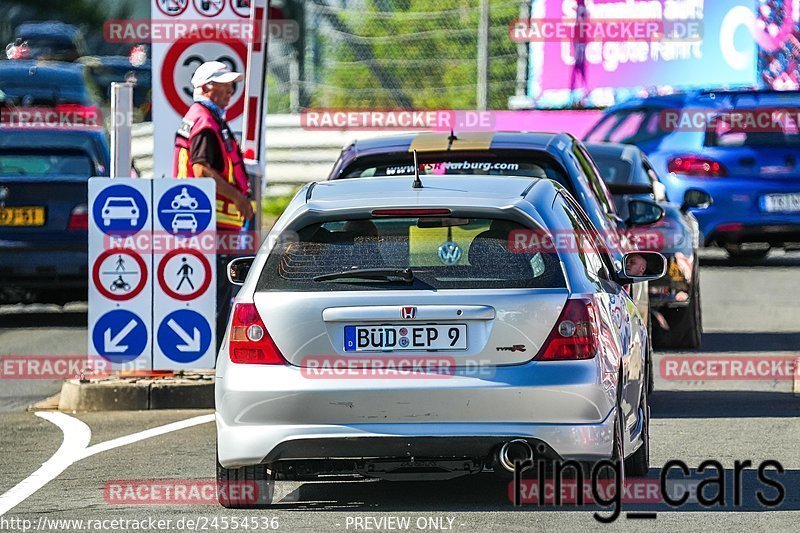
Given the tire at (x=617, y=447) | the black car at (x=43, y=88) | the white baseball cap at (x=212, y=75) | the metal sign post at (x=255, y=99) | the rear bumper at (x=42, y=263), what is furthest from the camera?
the black car at (x=43, y=88)

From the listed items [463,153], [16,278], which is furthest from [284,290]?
[16,278]

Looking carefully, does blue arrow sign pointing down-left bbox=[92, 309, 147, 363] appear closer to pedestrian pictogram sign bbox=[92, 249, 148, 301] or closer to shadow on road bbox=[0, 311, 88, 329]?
pedestrian pictogram sign bbox=[92, 249, 148, 301]

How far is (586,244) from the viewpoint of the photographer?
8.01 m

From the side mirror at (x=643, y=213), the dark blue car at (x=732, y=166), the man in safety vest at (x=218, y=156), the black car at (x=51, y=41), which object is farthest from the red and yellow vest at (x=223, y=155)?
the black car at (x=51, y=41)

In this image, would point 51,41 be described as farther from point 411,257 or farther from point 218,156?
point 411,257

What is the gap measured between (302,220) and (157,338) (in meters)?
3.67

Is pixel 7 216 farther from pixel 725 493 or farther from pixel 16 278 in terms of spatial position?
pixel 725 493

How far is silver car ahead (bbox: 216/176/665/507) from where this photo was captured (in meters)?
7.27

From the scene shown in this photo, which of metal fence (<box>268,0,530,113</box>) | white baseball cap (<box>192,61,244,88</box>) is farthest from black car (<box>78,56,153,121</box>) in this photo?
white baseball cap (<box>192,61,244,88</box>)

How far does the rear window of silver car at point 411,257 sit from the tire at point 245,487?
0.75 m

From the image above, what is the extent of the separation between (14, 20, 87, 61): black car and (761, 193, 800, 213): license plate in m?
15.4

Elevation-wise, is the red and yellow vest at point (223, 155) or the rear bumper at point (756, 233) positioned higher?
the red and yellow vest at point (223, 155)

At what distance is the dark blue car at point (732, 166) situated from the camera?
19.7 metres

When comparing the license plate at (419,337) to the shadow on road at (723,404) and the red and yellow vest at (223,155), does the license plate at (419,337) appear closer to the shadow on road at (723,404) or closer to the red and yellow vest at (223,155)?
the shadow on road at (723,404)
